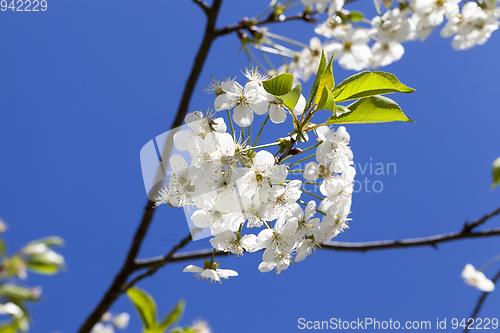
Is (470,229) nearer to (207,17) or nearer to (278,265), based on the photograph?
(278,265)

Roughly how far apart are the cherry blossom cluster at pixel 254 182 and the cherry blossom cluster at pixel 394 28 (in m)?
1.36

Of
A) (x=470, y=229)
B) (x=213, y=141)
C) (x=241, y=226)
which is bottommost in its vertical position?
(x=470, y=229)

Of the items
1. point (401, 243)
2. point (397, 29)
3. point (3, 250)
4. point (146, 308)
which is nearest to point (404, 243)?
point (401, 243)

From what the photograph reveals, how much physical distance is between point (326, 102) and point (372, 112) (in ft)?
0.50

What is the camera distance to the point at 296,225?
931 mm

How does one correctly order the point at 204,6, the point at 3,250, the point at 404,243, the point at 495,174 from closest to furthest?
the point at 495,174
the point at 404,243
the point at 204,6
the point at 3,250

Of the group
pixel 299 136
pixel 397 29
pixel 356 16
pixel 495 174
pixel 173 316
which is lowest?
pixel 173 316

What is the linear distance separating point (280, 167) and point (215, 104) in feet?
0.98

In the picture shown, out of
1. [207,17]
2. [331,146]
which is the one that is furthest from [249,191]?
[207,17]

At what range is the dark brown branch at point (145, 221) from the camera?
1.83m

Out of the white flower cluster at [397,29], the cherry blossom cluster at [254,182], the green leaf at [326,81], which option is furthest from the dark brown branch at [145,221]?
the green leaf at [326,81]

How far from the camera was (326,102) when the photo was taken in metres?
0.85

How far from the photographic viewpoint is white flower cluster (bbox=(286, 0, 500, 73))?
194cm

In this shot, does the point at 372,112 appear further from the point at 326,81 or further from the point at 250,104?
the point at 250,104
